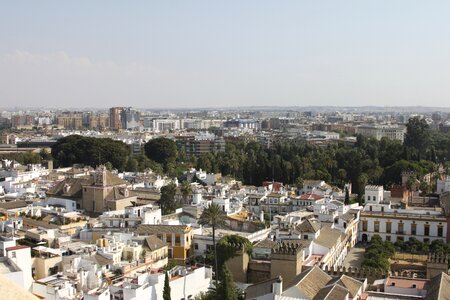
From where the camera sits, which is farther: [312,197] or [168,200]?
[312,197]

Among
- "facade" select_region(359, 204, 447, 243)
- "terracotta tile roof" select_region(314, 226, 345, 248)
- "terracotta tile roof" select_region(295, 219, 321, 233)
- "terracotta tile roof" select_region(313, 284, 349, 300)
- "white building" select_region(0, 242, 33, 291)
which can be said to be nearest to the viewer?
"terracotta tile roof" select_region(313, 284, 349, 300)

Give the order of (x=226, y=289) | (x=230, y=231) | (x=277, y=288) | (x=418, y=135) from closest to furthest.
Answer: (x=277, y=288)
(x=226, y=289)
(x=230, y=231)
(x=418, y=135)

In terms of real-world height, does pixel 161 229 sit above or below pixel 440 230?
above

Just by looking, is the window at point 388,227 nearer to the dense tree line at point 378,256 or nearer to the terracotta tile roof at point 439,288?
the dense tree line at point 378,256

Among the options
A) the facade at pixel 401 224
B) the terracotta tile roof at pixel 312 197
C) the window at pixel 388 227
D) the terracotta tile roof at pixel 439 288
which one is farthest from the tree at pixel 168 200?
the terracotta tile roof at pixel 439 288

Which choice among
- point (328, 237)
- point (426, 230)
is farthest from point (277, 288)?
point (426, 230)

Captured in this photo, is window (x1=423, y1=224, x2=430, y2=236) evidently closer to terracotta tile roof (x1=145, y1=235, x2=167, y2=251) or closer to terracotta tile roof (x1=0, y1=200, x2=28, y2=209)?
terracotta tile roof (x1=145, y1=235, x2=167, y2=251)

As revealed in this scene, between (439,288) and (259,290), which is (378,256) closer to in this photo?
(259,290)

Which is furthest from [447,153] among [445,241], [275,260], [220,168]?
[275,260]

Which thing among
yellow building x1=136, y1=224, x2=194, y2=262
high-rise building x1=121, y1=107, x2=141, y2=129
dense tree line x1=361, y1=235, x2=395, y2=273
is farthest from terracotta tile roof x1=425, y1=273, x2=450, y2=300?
high-rise building x1=121, y1=107, x2=141, y2=129
